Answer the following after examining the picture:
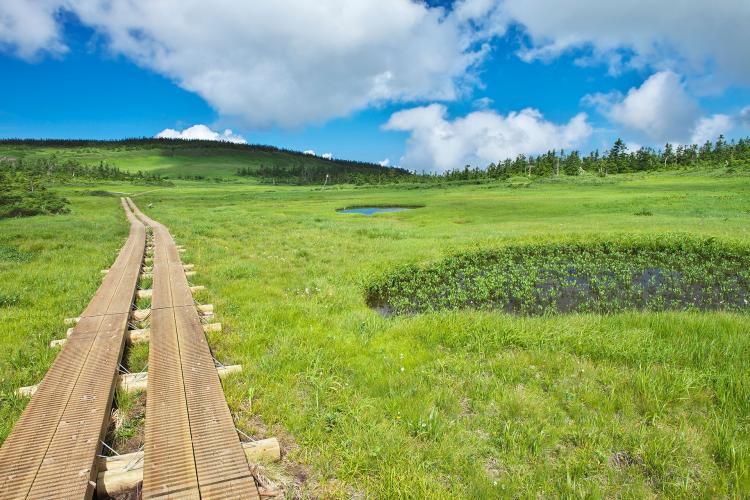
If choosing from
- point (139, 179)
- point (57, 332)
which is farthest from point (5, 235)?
point (139, 179)

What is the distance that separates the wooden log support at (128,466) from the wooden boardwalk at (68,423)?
0.43ft

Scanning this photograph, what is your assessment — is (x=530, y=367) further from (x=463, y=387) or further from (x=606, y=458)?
(x=606, y=458)

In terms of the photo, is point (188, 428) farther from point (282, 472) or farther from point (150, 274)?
point (150, 274)

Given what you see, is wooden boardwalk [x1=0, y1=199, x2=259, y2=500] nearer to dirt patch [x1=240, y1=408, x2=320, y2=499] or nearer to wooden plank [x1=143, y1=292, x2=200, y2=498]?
wooden plank [x1=143, y1=292, x2=200, y2=498]

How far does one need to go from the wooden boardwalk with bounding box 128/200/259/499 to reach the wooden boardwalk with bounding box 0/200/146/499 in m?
0.53

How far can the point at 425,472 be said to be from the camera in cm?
434

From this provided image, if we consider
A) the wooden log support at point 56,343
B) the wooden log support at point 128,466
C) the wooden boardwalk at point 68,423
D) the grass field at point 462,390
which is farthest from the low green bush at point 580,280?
the wooden log support at point 56,343

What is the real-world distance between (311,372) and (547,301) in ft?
31.8

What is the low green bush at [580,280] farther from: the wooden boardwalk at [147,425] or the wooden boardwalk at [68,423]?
the wooden boardwalk at [68,423]

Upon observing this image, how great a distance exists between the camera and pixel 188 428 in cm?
448

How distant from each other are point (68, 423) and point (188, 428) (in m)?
1.41

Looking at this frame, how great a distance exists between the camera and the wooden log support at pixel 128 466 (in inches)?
152

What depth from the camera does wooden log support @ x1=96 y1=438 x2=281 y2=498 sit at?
3855mm

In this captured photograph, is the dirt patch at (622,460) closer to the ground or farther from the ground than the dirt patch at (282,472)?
closer to the ground
